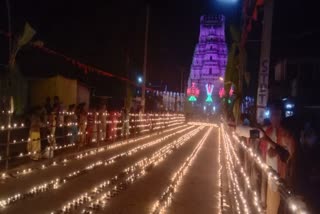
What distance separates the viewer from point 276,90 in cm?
3309

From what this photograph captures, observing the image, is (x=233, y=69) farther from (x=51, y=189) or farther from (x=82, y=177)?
(x=51, y=189)

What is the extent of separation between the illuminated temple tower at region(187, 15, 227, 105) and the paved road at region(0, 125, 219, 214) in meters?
76.4

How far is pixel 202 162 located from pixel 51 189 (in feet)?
21.8

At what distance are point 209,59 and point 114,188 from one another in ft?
286

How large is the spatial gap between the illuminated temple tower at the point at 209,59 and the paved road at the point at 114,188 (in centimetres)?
7644

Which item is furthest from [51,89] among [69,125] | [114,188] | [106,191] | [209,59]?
[209,59]

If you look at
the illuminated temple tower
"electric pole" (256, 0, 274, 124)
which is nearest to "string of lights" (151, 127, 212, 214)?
"electric pole" (256, 0, 274, 124)

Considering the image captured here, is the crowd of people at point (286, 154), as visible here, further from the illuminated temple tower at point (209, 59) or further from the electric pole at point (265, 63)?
the illuminated temple tower at point (209, 59)

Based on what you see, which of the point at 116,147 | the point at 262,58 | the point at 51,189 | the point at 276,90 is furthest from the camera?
the point at 276,90

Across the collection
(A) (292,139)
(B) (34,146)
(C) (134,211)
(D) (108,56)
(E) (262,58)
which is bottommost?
(C) (134,211)

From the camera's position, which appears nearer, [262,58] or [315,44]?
[262,58]

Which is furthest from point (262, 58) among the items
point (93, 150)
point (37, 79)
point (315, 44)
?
point (315, 44)

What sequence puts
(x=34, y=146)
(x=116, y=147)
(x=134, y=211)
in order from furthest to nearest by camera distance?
1. (x=116, y=147)
2. (x=34, y=146)
3. (x=134, y=211)

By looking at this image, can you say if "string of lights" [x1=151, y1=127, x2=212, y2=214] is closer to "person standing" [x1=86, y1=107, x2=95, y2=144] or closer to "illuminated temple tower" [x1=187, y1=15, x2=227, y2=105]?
"person standing" [x1=86, y1=107, x2=95, y2=144]
